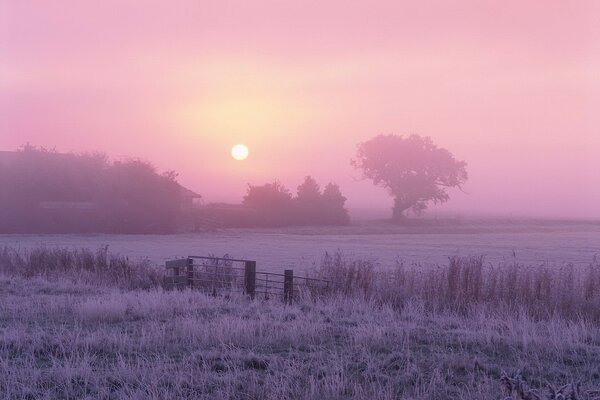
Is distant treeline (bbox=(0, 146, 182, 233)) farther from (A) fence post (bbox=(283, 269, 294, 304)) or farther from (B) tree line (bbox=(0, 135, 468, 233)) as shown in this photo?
(A) fence post (bbox=(283, 269, 294, 304))

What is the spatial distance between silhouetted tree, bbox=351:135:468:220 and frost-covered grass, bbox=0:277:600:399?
7955cm

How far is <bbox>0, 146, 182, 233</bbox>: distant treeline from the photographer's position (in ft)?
189

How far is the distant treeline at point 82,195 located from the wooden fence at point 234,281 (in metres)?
44.2

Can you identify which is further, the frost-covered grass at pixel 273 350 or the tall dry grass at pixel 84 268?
the tall dry grass at pixel 84 268

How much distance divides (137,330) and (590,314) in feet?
26.3

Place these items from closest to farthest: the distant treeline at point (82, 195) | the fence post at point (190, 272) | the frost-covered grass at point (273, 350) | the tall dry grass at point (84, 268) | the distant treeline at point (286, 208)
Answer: the frost-covered grass at point (273, 350), the fence post at point (190, 272), the tall dry grass at point (84, 268), the distant treeline at point (82, 195), the distant treeline at point (286, 208)

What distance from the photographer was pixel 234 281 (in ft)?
53.3

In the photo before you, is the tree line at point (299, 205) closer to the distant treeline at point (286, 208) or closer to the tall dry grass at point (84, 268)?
the distant treeline at point (286, 208)

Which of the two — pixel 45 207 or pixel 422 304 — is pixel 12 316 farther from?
pixel 45 207

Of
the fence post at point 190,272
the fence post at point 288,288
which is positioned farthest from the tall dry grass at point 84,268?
the fence post at point 288,288

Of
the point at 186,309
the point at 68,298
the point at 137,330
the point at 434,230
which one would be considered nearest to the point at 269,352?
the point at 137,330

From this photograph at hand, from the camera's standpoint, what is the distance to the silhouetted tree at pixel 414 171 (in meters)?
90.8

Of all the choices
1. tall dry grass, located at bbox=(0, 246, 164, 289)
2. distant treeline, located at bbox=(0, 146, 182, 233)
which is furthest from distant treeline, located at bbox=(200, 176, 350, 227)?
tall dry grass, located at bbox=(0, 246, 164, 289)

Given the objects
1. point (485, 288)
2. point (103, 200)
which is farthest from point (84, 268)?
point (103, 200)
